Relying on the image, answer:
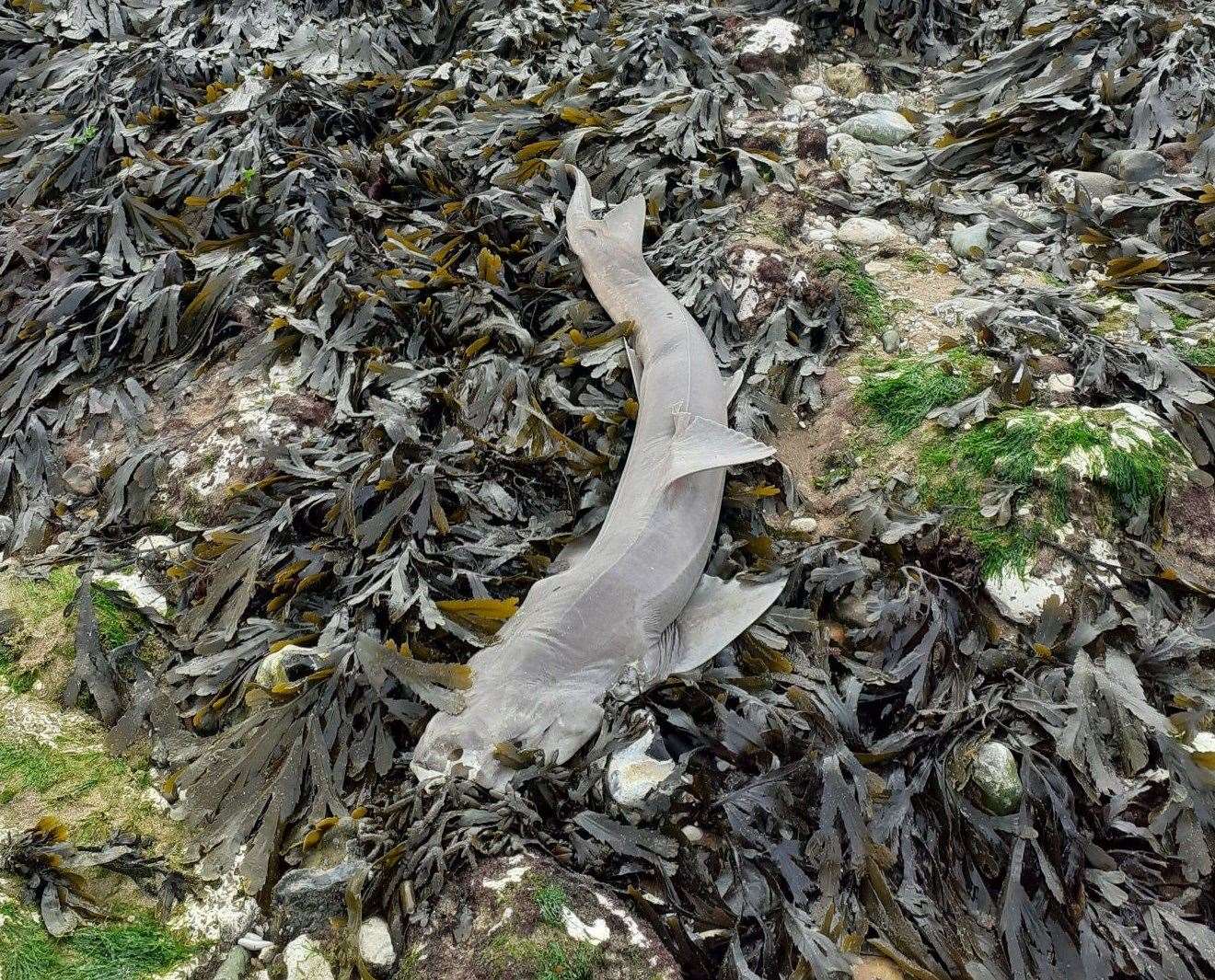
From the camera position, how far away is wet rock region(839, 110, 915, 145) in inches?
177

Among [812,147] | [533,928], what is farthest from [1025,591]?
[812,147]

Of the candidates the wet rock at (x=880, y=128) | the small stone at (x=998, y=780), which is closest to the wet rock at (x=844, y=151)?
the wet rock at (x=880, y=128)

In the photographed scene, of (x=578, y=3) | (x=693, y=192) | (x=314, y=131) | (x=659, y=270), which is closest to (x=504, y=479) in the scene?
(x=659, y=270)

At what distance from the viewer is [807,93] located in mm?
4754

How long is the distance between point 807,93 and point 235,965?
479cm

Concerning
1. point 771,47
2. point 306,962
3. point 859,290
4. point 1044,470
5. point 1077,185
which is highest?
point 771,47

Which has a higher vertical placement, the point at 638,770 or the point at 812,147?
the point at 812,147

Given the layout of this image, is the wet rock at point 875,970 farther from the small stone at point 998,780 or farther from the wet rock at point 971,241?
the wet rock at point 971,241

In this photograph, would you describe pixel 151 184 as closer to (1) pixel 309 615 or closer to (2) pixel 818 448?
(1) pixel 309 615

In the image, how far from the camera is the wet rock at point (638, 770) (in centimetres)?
230

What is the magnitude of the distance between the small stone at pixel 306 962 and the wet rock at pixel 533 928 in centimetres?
26

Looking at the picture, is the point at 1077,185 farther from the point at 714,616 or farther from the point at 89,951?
the point at 89,951

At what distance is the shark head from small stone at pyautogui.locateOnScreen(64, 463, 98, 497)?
225cm

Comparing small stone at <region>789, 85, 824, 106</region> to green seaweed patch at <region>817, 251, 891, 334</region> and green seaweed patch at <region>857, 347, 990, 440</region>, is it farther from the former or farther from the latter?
green seaweed patch at <region>857, 347, 990, 440</region>
